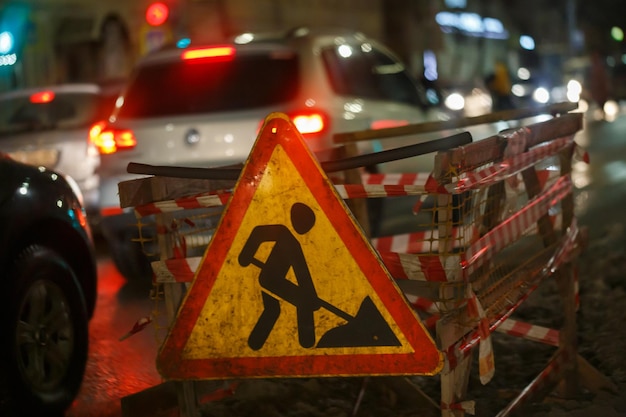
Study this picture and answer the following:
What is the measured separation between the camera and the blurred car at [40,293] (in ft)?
15.9

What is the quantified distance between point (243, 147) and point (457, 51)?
47.4 m

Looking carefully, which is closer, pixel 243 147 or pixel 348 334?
pixel 348 334

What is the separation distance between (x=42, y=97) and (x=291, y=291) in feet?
29.6

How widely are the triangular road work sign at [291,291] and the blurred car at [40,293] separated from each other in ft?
4.40

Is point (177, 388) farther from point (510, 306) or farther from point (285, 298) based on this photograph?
point (510, 306)

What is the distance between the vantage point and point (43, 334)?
5.13 metres

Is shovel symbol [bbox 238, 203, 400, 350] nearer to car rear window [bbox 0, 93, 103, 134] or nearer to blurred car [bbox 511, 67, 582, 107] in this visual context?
car rear window [bbox 0, 93, 103, 134]

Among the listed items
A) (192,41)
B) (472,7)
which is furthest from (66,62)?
(472,7)

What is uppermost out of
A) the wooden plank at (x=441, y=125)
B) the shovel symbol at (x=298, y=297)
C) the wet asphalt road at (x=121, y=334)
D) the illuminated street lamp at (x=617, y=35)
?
the illuminated street lamp at (x=617, y=35)

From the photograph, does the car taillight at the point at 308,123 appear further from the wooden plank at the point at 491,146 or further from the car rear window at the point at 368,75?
the wooden plank at the point at 491,146

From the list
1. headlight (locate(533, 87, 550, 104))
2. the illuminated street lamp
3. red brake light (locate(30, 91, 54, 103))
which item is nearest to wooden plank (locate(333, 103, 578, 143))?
red brake light (locate(30, 91, 54, 103))

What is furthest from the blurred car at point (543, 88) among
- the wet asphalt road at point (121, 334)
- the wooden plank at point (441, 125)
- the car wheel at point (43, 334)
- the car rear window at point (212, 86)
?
the car wheel at point (43, 334)

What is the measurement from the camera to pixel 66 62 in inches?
1106

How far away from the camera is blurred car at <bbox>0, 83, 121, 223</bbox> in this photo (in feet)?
35.4
